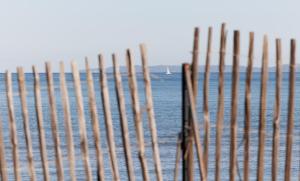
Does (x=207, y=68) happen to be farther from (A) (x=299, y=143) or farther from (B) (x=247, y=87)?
(A) (x=299, y=143)

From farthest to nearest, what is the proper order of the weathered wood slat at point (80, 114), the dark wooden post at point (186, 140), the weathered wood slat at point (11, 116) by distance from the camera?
1. the dark wooden post at point (186, 140)
2. the weathered wood slat at point (11, 116)
3. the weathered wood slat at point (80, 114)

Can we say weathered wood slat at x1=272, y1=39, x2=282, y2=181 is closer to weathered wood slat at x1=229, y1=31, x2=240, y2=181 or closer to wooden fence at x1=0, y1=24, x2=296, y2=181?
wooden fence at x1=0, y1=24, x2=296, y2=181

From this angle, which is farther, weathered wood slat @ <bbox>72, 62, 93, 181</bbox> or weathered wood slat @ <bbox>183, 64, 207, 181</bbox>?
weathered wood slat @ <bbox>183, 64, 207, 181</bbox>

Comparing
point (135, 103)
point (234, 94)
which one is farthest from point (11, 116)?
point (234, 94)

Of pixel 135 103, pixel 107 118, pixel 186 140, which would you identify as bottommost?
pixel 186 140

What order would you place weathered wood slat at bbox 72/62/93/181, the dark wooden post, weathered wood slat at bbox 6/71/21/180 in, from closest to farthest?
weathered wood slat at bbox 72/62/93/181
weathered wood slat at bbox 6/71/21/180
the dark wooden post

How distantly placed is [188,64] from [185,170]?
87cm


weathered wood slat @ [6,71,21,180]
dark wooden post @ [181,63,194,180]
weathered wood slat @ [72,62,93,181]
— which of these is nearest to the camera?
weathered wood slat @ [72,62,93,181]

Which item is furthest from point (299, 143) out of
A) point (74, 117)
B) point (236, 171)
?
point (74, 117)

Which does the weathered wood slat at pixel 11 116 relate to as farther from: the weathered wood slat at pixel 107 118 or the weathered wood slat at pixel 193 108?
the weathered wood slat at pixel 193 108

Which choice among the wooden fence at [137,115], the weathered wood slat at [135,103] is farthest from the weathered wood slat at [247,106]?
the weathered wood slat at [135,103]

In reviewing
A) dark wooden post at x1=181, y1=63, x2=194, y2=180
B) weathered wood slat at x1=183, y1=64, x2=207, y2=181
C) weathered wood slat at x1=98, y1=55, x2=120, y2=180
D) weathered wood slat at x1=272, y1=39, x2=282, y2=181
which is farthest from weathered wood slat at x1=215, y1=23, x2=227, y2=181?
weathered wood slat at x1=98, y1=55, x2=120, y2=180

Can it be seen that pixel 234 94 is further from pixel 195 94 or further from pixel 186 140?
pixel 186 140

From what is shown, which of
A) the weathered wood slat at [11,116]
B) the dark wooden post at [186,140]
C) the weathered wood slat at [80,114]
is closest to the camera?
the weathered wood slat at [80,114]
